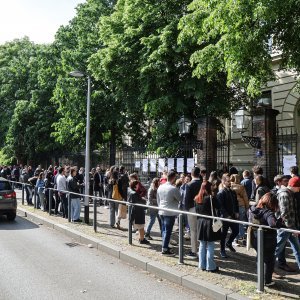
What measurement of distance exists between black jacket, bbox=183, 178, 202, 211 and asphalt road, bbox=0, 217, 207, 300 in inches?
73.0

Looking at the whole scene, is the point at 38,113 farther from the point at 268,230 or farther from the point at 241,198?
the point at 268,230

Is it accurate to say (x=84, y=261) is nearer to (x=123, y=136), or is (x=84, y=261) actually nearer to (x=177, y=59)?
(x=177, y=59)

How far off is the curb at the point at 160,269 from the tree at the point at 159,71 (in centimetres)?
841

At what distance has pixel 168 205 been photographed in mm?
8898

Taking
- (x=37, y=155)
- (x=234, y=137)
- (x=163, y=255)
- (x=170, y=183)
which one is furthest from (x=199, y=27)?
(x=37, y=155)

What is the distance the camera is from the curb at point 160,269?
243 inches

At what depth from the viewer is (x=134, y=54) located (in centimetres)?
1927

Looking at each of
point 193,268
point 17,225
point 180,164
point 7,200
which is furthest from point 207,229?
point 180,164

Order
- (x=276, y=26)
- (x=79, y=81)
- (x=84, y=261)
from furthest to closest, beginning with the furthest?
(x=79, y=81)
(x=276, y=26)
(x=84, y=261)

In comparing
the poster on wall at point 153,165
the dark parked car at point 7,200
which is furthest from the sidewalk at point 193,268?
the poster on wall at point 153,165

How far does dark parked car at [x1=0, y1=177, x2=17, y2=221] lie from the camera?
1402 cm

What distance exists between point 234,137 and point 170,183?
1635 cm

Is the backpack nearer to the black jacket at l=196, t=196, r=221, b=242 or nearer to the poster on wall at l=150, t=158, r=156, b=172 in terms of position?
the black jacket at l=196, t=196, r=221, b=242

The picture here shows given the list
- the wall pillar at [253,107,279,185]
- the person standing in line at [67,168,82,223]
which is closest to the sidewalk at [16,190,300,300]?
the person standing in line at [67,168,82,223]
